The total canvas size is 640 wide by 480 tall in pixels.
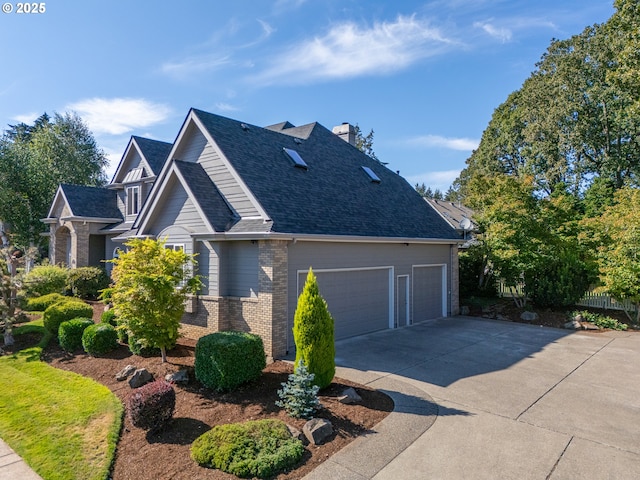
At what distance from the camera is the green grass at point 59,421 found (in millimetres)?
5848

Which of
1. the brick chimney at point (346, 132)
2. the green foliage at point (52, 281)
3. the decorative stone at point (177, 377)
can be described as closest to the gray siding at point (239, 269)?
the decorative stone at point (177, 377)

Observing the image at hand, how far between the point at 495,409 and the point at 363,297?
264 inches

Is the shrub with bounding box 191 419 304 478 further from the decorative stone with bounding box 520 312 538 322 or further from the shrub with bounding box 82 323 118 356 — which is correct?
the decorative stone with bounding box 520 312 538 322

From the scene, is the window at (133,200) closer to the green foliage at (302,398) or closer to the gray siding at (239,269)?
the gray siding at (239,269)

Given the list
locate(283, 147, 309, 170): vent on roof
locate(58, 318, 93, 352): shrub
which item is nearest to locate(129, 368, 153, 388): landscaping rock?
locate(58, 318, 93, 352): shrub

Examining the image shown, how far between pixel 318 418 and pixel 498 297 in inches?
662

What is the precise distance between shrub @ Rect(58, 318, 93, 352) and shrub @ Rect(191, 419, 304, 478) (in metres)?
7.52

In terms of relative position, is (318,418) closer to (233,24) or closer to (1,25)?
(233,24)

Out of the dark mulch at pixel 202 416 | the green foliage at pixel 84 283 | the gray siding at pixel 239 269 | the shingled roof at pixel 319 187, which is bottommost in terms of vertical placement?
the dark mulch at pixel 202 416

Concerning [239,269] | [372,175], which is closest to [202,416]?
[239,269]

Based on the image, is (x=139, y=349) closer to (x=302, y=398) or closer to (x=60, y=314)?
(x=60, y=314)

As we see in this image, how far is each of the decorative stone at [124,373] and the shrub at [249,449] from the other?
404 centimetres

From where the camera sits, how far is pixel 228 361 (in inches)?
307

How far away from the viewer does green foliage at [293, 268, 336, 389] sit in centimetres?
748
